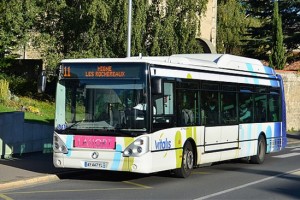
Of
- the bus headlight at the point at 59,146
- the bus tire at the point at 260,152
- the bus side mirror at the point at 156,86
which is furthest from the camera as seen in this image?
the bus tire at the point at 260,152

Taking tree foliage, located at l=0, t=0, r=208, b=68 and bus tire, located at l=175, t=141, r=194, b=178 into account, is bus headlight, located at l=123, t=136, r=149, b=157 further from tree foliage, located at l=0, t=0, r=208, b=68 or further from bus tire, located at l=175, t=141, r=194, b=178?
tree foliage, located at l=0, t=0, r=208, b=68

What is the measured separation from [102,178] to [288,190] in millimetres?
4513

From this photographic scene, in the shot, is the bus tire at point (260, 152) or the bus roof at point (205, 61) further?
the bus tire at point (260, 152)

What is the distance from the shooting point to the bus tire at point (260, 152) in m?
17.2


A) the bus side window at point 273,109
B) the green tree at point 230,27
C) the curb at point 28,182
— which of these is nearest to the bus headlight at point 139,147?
the curb at point 28,182

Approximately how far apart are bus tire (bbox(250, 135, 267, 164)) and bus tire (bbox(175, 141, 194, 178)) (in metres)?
4.38

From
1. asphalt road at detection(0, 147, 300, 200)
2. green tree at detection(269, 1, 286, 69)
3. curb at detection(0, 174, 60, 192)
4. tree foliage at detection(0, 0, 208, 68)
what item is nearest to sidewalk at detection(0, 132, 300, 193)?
curb at detection(0, 174, 60, 192)

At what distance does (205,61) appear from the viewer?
1473 centimetres

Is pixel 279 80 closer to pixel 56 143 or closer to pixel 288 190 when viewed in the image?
pixel 288 190

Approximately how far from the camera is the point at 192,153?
44.1 ft

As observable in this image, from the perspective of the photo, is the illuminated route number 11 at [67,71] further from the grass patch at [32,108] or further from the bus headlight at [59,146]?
the grass patch at [32,108]

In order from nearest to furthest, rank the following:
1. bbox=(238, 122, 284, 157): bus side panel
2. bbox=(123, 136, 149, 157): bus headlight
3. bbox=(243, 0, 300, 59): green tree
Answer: bbox=(123, 136, 149, 157): bus headlight < bbox=(238, 122, 284, 157): bus side panel < bbox=(243, 0, 300, 59): green tree

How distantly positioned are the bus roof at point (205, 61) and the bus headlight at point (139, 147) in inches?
67.6

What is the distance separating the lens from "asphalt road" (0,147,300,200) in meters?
10.7
